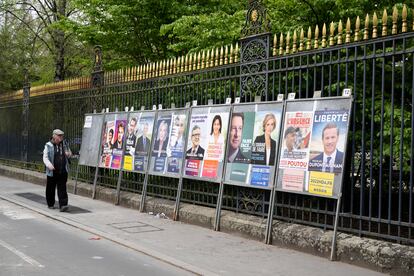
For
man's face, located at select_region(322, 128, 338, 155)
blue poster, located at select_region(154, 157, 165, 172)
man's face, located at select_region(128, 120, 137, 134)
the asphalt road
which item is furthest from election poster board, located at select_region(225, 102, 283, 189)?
man's face, located at select_region(128, 120, 137, 134)

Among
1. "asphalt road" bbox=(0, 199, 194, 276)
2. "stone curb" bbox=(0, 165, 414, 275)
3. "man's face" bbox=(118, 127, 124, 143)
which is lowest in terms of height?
"asphalt road" bbox=(0, 199, 194, 276)

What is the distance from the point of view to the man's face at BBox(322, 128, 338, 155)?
691 centimetres

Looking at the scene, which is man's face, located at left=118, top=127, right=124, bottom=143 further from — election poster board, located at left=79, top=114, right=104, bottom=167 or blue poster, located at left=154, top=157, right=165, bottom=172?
blue poster, located at left=154, top=157, right=165, bottom=172

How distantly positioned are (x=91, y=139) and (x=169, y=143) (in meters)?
3.97

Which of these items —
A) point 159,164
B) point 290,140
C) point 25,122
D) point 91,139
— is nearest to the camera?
point 290,140

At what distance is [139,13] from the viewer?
17547 mm

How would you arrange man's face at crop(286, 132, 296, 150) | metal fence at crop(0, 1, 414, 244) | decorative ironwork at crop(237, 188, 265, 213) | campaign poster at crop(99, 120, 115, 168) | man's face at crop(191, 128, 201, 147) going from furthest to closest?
campaign poster at crop(99, 120, 115, 168) < man's face at crop(191, 128, 201, 147) < decorative ironwork at crop(237, 188, 265, 213) < man's face at crop(286, 132, 296, 150) < metal fence at crop(0, 1, 414, 244)

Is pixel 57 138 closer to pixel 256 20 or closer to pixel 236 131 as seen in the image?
pixel 236 131

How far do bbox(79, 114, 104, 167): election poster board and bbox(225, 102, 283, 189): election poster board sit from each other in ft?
18.0

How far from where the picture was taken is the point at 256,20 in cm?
884

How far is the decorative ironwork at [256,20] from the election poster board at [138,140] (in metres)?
3.19

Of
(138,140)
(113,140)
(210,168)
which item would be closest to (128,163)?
(138,140)

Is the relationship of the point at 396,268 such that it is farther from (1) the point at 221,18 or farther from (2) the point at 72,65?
(2) the point at 72,65

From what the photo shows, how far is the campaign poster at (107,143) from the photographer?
12.4 meters
